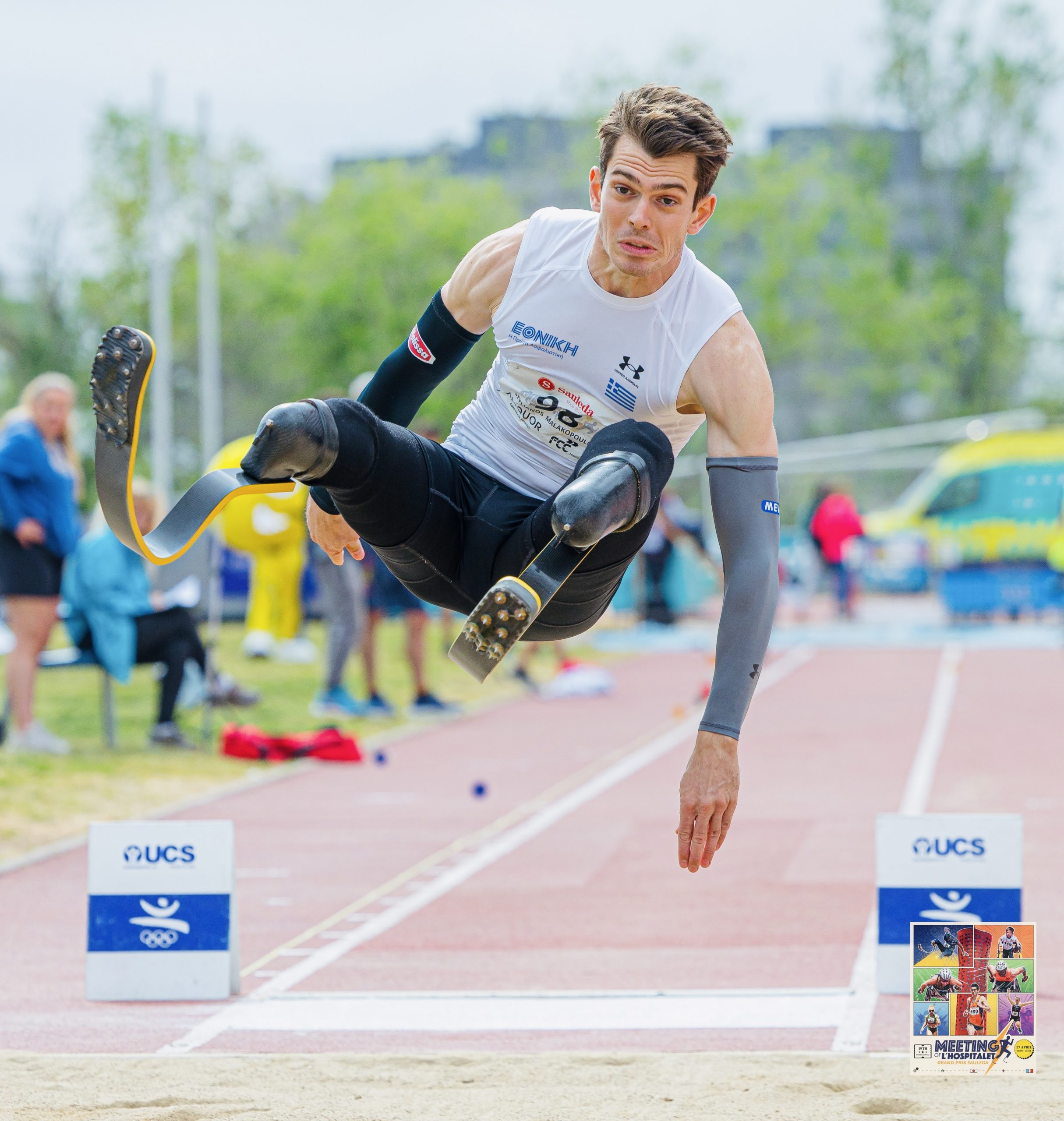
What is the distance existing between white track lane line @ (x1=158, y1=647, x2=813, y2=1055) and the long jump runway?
20mm

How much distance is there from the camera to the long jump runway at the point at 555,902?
16.2 ft

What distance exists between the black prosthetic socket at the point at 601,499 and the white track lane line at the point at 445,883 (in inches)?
83.4

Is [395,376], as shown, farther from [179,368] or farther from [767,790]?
[179,368]

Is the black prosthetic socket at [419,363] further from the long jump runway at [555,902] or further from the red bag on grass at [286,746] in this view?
the red bag on grass at [286,746]

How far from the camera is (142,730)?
11500 millimetres

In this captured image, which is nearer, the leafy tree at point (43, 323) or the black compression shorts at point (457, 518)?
the black compression shorts at point (457, 518)

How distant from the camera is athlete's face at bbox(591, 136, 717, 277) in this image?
3793mm

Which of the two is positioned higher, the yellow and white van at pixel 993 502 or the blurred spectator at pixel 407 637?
the yellow and white van at pixel 993 502

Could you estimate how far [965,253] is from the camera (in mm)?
47188

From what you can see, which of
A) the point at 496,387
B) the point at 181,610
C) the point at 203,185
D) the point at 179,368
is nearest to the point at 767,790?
the point at 181,610

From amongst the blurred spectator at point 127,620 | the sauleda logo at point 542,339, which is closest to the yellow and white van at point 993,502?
the blurred spectator at point 127,620

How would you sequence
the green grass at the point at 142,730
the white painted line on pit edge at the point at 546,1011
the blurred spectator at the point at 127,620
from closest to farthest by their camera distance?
1. the white painted line on pit edge at the point at 546,1011
2. the green grass at the point at 142,730
3. the blurred spectator at the point at 127,620

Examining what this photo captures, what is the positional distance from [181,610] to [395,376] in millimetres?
6348

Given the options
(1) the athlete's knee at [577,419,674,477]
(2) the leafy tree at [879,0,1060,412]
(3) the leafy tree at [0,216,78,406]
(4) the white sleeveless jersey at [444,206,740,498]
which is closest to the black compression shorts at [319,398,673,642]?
(1) the athlete's knee at [577,419,674,477]
